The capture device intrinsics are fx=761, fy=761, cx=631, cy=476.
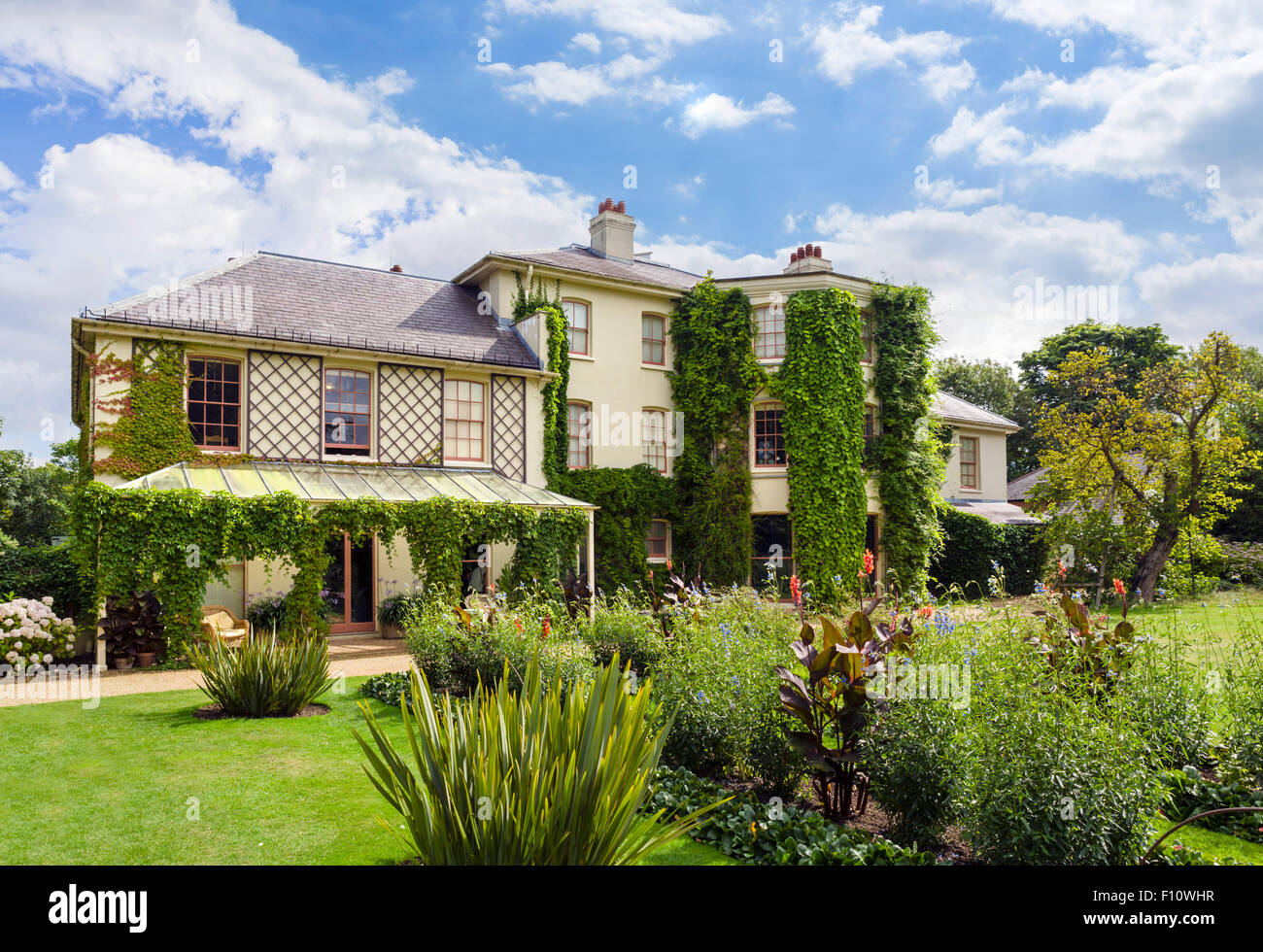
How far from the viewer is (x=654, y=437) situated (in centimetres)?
2014

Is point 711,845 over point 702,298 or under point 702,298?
under

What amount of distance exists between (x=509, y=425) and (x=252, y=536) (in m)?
6.57

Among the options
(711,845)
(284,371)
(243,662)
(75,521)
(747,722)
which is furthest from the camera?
(284,371)

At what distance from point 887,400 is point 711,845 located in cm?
1641

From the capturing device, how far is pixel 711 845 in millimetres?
5023

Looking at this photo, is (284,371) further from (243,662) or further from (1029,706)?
(1029,706)

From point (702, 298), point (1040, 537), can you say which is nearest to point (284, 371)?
point (702, 298)

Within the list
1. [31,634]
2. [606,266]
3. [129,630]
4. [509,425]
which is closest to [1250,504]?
[606,266]

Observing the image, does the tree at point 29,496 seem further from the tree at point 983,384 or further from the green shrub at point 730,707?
the tree at point 983,384

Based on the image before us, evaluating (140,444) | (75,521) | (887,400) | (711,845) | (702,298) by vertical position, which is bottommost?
(711,845)

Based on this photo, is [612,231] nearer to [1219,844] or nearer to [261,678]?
[261,678]

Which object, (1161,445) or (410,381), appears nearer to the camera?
(410,381)

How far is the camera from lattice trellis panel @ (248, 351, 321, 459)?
14945 millimetres

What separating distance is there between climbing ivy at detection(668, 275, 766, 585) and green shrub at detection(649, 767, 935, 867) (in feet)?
44.4
